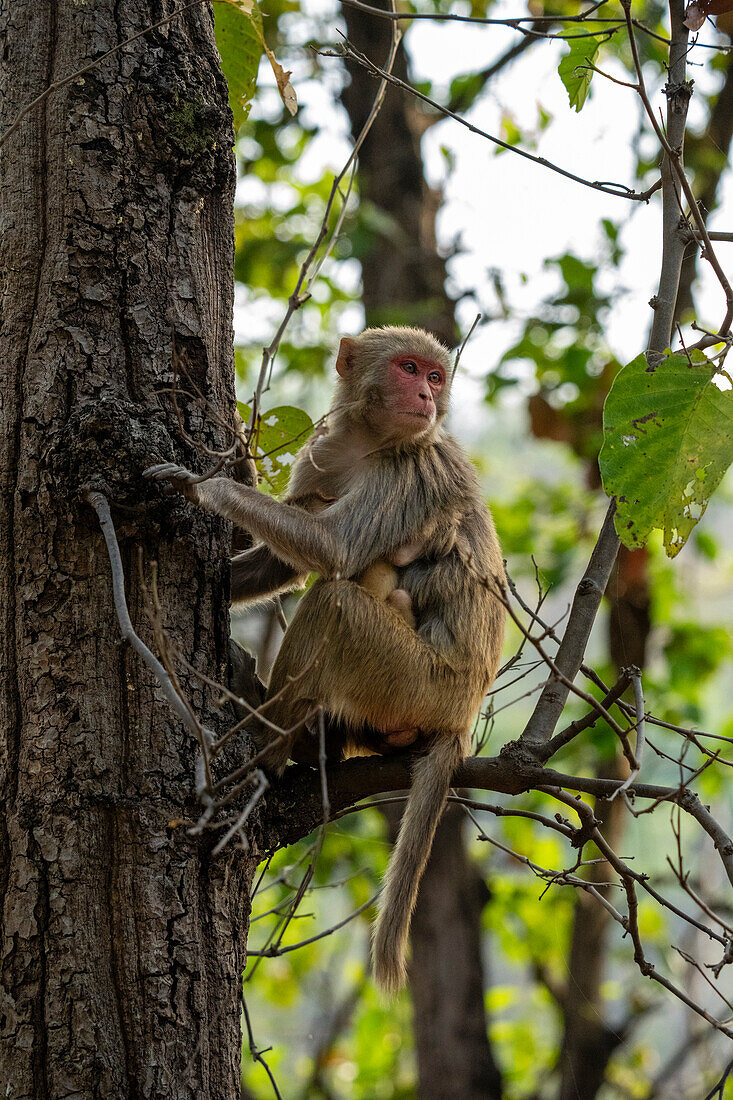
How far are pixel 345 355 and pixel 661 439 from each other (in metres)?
1.95

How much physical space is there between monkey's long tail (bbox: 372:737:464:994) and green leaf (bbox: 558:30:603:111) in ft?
6.62

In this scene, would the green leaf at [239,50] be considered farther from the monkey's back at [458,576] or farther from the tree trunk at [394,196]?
the tree trunk at [394,196]

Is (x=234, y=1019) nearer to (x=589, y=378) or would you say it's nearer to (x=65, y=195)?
(x=65, y=195)

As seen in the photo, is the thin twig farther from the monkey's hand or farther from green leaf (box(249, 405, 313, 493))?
green leaf (box(249, 405, 313, 493))

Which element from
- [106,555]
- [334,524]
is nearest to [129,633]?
[106,555]

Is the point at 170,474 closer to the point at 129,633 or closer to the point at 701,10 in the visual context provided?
the point at 129,633

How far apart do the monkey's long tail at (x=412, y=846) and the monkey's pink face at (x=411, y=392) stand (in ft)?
4.19

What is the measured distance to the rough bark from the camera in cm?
661

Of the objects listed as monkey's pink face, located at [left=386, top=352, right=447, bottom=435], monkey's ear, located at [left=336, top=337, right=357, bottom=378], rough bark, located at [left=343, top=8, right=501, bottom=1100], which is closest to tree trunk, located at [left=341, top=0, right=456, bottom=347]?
rough bark, located at [left=343, top=8, right=501, bottom=1100]

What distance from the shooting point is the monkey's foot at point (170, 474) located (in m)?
2.35

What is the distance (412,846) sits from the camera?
300 cm

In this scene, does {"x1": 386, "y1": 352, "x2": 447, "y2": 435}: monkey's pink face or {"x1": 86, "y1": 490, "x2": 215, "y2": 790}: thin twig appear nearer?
{"x1": 86, "y1": 490, "x2": 215, "y2": 790}: thin twig

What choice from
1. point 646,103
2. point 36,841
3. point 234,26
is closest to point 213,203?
point 234,26

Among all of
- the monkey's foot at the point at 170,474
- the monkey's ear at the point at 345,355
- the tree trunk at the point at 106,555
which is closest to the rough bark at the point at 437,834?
the monkey's ear at the point at 345,355
